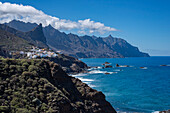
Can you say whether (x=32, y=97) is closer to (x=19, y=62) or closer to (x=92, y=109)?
(x=19, y=62)

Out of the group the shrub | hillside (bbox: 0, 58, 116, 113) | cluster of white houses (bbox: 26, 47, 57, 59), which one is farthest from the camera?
cluster of white houses (bbox: 26, 47, 57, 59)

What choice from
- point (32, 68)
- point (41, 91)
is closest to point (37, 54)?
point (32, 68)

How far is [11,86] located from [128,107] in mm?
28540

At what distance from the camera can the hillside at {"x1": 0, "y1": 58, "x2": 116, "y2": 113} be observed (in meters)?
17.8

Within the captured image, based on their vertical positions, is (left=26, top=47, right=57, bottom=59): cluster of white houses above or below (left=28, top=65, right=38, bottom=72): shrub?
above

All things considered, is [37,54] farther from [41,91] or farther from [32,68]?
[41,91]

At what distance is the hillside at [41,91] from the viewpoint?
58.3 feet

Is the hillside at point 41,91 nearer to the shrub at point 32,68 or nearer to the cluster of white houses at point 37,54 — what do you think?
the shrub at point 32,68

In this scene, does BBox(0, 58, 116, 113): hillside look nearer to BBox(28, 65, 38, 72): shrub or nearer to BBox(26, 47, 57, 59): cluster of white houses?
BBox(28, 65, 38, 72): shrub

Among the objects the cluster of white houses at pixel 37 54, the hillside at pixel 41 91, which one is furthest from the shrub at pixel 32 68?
the cluster of white houses at pixel 37 54

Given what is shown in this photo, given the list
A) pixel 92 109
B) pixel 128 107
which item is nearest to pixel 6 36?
pixel 128 107

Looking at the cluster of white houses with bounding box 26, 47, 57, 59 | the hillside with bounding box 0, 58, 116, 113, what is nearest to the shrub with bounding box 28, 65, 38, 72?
the hillside with bounding box 0, 58, 116, 113

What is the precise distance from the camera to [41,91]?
19812mm

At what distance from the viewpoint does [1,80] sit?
19.3m
